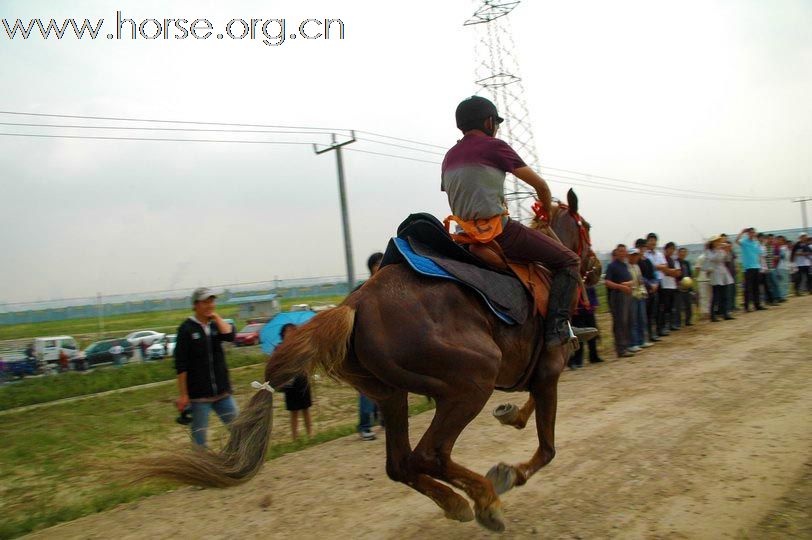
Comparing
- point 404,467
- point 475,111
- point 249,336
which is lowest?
point 249,336

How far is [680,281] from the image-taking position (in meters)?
15.0

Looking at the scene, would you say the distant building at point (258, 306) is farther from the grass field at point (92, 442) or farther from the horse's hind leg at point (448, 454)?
the horse's hind leg at point (448, 454)

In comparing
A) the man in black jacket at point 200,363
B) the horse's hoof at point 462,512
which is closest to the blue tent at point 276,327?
the man in black jacket at point 200,363

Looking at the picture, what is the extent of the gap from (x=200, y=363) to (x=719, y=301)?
46.5 ft

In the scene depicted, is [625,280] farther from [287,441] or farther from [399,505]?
[399,505]

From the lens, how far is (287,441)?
8641 millimetres

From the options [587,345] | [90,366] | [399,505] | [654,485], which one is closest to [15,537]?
[399,505]

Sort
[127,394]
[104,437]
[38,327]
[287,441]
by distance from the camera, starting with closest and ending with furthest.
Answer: [287,441], [104,437], [127,394], [38,327]

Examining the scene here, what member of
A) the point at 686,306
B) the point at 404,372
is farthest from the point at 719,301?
the point at 404,372

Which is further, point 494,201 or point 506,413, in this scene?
point 506,413

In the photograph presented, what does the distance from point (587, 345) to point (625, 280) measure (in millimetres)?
1610

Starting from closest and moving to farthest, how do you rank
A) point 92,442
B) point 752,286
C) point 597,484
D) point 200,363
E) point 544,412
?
1. point 544,412
2. point 597,484
3. point 200,363
4. point 92,442
5. point 752,286

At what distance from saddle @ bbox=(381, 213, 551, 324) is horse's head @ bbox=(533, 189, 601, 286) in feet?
2.77

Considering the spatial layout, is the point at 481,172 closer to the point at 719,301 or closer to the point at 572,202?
the point at 572,202
